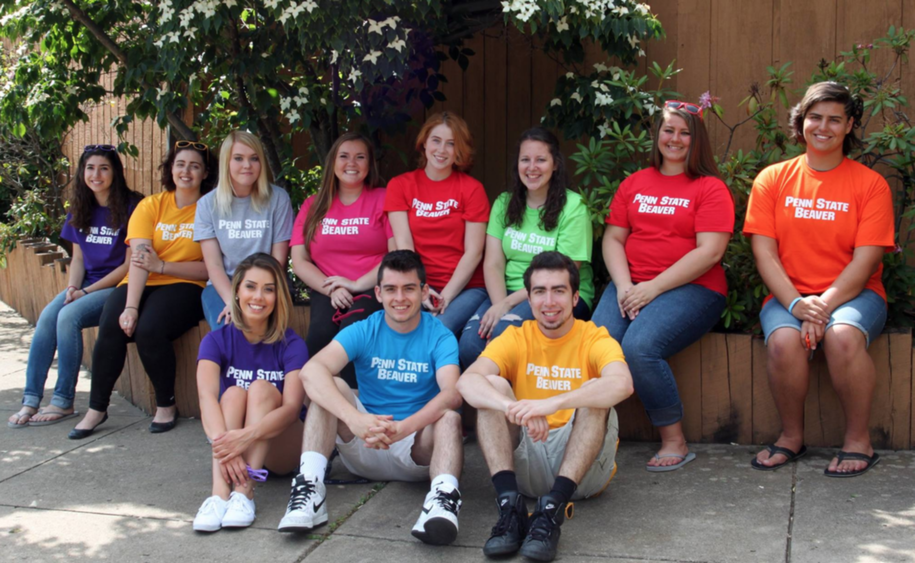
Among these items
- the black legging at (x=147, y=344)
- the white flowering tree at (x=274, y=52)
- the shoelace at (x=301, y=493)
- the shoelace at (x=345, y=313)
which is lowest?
the shoelace at (x=301, y=493)

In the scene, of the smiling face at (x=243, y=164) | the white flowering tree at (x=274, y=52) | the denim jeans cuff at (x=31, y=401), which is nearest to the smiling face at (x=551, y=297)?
the white flowering tree at (x=274, y=52)

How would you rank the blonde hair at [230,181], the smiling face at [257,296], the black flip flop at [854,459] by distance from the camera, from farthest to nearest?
the blonde hair at [230,181] < the smiling face at [257,296] < the black flip flop at [854,459]

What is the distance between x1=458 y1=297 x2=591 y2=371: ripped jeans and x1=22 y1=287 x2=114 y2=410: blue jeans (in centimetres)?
234

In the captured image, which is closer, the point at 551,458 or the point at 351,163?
the point at 551,458

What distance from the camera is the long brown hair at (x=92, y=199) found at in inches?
213

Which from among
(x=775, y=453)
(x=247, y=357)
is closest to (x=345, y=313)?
(x=247, y=357)

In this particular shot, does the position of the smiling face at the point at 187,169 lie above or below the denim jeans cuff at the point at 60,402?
above

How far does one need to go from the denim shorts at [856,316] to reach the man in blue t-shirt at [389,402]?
1459 millimetres

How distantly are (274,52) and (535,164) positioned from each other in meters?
1.67

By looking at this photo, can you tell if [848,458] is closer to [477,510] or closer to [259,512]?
[477,510]

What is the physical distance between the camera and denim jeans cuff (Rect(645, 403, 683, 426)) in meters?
4.05

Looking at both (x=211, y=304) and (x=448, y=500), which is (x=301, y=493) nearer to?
(x=448, y=500)

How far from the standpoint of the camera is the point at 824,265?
4047 mm

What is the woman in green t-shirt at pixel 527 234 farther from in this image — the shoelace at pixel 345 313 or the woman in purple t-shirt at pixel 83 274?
the woman in purple t-shirt at pixel 83 274
